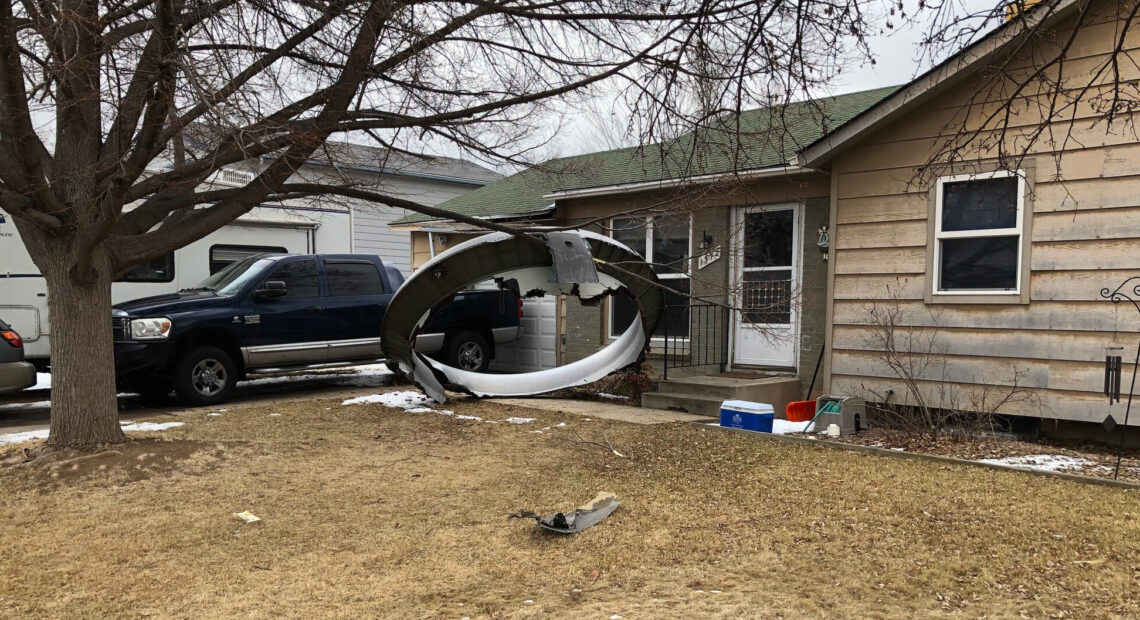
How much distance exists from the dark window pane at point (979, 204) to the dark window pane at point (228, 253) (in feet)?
32.2

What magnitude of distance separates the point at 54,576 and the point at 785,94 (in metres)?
5.86

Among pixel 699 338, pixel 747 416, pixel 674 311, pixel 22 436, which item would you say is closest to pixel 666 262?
pixel 674 311

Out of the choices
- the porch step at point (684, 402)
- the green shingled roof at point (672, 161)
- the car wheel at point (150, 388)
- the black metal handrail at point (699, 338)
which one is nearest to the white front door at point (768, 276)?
the black metal handrail at point (699, 338)

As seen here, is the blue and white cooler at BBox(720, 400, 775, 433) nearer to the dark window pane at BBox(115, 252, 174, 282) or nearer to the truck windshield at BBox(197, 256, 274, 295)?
the truck windshield at BBox(197, 256, 274, 295)

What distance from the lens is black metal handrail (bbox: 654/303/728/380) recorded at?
1062 centimetres

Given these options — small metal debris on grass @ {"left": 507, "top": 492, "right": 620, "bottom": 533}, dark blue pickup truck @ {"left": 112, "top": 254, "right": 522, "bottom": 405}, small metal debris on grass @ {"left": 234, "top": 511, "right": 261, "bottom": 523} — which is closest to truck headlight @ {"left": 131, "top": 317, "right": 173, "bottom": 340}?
dark blue pickup truck @ {"left": 112, "top": 254, "right": 522, "bottom": 405}

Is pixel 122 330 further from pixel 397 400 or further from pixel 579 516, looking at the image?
pixel 579 516

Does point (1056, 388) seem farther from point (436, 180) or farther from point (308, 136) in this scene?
point (436, 180)

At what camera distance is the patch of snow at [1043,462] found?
6.26 m

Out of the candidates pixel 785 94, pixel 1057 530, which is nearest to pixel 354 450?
pixel 785 94

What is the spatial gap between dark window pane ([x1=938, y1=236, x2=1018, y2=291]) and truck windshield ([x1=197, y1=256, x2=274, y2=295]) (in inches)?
336

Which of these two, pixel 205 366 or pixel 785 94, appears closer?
pixel 785 94

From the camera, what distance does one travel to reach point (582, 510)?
16.9 ft

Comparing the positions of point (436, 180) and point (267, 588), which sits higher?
point (436, 180)
